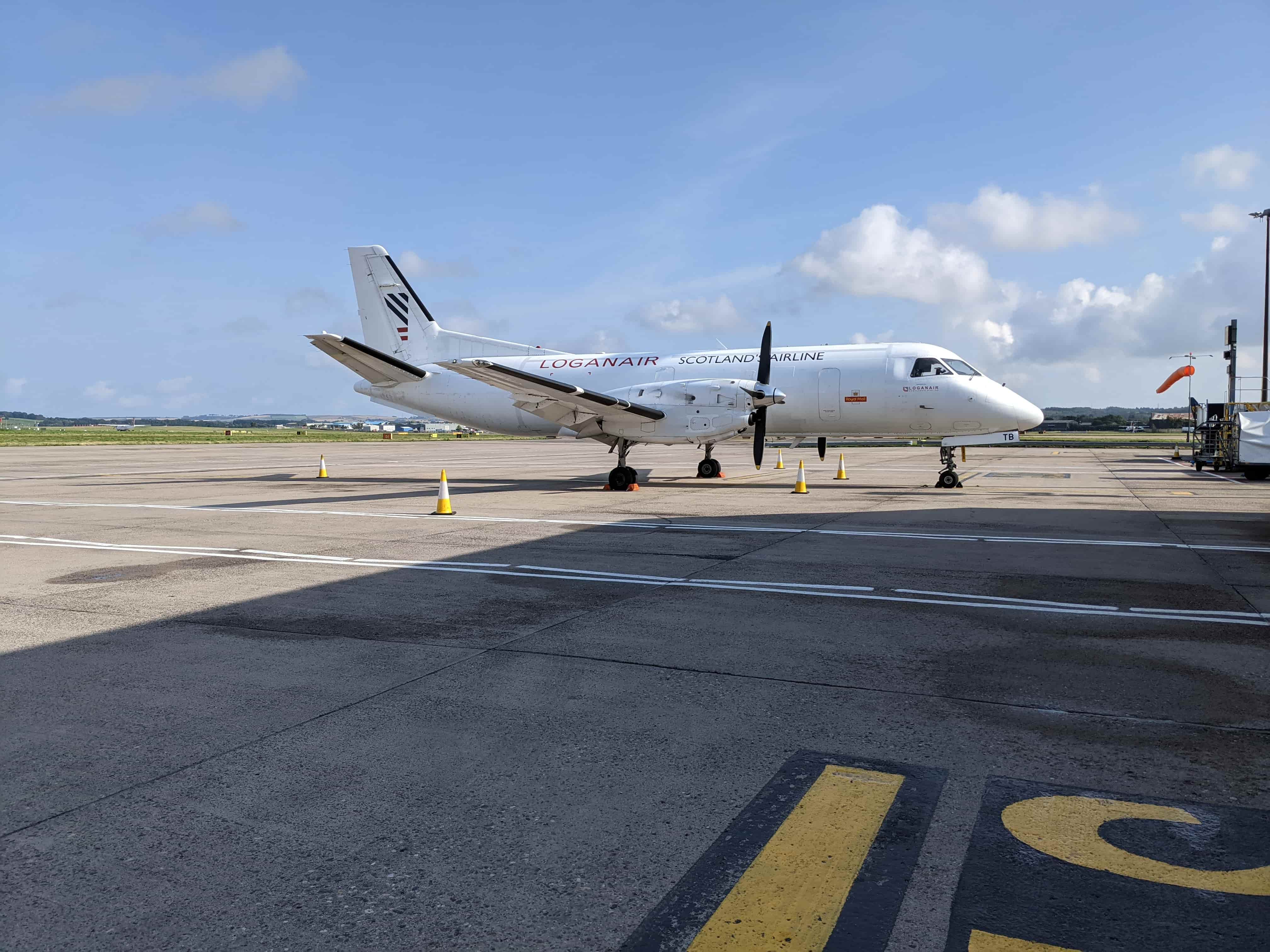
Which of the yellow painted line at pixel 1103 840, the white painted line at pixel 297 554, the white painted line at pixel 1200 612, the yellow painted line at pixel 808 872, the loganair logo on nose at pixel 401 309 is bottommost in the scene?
the yellow painted line at pixel 808 872

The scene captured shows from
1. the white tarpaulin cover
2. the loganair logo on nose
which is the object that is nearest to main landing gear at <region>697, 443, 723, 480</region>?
the loganair logo on nose

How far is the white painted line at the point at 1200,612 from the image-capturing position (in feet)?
24.4

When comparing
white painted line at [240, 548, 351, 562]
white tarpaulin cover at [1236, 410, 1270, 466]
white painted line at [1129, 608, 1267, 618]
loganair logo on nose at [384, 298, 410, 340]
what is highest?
loganair logo on nose at [384, 298, 410, 340]

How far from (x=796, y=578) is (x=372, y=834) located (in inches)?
250

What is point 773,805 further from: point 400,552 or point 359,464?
point 359,464

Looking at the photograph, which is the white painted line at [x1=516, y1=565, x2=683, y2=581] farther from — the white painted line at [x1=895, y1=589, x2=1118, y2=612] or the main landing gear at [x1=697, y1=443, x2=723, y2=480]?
the main landing gear at [x1=697, y1=443, x2=723, y2=480]

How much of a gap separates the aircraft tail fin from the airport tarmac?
14.4m

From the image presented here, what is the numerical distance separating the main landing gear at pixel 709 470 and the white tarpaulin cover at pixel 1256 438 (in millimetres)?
14248

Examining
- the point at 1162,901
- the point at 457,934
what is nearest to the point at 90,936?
the point at 457,934

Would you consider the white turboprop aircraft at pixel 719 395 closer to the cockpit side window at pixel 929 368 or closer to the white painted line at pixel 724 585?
the cockpit side window at pixel 929 368

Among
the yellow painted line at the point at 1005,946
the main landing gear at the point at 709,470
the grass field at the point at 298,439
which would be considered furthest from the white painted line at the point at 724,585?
the grass field at the point at 298,439

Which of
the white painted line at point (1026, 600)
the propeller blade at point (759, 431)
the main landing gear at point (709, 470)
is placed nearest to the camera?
the white painted line at point (1026, 600)

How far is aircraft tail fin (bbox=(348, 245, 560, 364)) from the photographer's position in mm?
24656

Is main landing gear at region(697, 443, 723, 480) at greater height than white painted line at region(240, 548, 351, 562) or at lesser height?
greater
